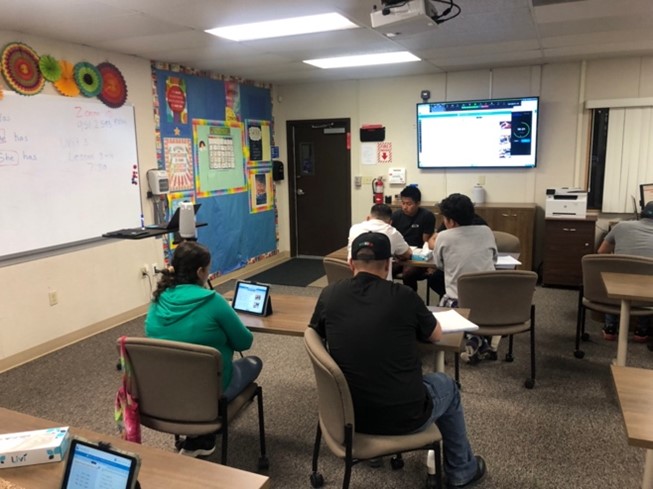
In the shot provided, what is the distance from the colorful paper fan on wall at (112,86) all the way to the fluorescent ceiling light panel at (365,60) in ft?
6.01

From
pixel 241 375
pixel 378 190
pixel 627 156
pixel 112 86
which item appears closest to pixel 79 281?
pixel 112 86

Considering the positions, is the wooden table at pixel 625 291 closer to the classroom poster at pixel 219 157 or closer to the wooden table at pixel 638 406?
the wooden table at pixel 638 406

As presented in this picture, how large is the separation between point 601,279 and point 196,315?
285 centimetres

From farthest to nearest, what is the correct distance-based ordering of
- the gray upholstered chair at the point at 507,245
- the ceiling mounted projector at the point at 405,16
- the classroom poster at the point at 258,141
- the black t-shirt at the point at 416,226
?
the classroom poster at the point at 258,141
the black t-shirt at the point at 416,226
the gray upholstered chair at the point at 507,245
the ceiling mounted projector at the point at 405,16

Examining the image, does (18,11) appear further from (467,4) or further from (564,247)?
(564,247)

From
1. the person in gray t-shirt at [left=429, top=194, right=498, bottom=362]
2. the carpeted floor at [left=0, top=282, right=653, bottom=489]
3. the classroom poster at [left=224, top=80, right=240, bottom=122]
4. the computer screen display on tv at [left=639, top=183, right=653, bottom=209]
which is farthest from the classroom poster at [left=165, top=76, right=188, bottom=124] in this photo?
the computer screen display on tv at [left=639, top=183, right=653, bottom=209]

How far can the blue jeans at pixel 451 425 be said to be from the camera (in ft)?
7.04

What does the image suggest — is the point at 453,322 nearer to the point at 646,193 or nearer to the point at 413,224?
the point at 413,224

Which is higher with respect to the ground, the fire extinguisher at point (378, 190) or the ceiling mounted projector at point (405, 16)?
the ceiling mounted projector at point (405, 16)

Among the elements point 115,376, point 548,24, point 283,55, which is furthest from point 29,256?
point 548,24

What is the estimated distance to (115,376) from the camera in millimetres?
3701

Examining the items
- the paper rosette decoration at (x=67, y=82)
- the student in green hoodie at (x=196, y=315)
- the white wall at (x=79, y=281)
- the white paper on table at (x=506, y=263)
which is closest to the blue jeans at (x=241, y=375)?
the student in green hoodie at (x=196, y=315)

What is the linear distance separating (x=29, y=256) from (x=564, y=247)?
16.7ft

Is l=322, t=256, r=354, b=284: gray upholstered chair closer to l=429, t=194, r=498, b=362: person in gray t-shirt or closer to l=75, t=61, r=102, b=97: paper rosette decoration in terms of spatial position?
l=429, t=194, r=498, b=362: person in gray t-shirt
